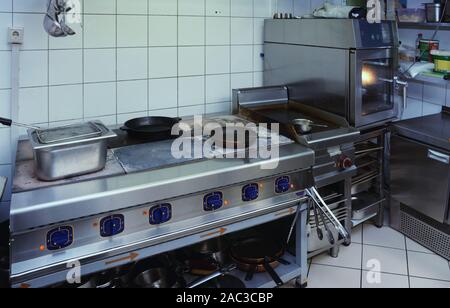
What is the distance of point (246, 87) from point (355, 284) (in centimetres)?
124

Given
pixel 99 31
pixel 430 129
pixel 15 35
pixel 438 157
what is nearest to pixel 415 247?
pixel 438 157

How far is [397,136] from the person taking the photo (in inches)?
→ 88.6

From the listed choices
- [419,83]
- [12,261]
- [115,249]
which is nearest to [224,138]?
[115,249]

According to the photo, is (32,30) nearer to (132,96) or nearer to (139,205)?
(132,96)

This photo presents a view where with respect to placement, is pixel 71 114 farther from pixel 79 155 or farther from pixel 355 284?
pixel 355 284

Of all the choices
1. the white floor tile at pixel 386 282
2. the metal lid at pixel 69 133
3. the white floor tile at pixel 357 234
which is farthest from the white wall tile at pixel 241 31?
the white floor tile at pixel 386 282

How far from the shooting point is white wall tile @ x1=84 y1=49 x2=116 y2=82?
5.99ft

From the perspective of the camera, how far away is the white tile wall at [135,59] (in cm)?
171

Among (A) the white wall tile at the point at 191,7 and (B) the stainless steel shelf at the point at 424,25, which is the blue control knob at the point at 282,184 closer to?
(A) the white wall tile at the point at 191,7

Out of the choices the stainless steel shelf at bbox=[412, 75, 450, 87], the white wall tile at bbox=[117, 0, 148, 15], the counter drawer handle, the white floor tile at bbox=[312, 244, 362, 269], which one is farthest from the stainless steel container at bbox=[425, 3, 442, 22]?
the white wall tile at bbox=[117, 0, 148, 15]

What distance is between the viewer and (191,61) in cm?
210

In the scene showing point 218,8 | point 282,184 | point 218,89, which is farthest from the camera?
point 218,89

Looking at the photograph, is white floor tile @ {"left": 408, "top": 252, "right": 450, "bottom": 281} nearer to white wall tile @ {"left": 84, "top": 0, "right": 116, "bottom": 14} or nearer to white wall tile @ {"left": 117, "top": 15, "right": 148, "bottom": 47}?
white wall tile @ {"left": 117, "top": 15, "right": 148, "bottom": 47}

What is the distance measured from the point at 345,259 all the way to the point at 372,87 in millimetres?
931
